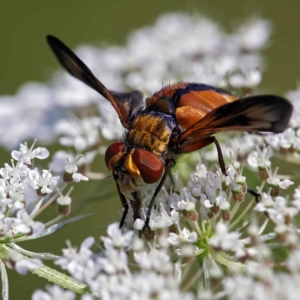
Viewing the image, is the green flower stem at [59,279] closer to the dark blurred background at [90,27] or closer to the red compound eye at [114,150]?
the red compound eye at [114,150]

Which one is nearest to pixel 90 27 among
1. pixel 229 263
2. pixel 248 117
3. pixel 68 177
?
pixel 68 177

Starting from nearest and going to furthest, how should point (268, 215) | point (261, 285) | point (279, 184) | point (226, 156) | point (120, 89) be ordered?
point (261, 285) → point (268, 215) → point (279, 184) → point (226, 156) → point (120, 89)

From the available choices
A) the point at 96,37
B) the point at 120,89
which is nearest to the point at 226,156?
the point at 120,89

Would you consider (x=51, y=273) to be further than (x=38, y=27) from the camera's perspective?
No

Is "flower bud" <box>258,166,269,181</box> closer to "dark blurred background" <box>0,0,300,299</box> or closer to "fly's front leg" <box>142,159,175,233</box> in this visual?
"fly's front leg" <box>142,159,175,233</box>

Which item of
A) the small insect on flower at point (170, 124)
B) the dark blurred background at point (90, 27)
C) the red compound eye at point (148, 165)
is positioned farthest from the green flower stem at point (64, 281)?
the dark blurred background at point (90, 27)

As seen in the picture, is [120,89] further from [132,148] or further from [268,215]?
[268,215]
